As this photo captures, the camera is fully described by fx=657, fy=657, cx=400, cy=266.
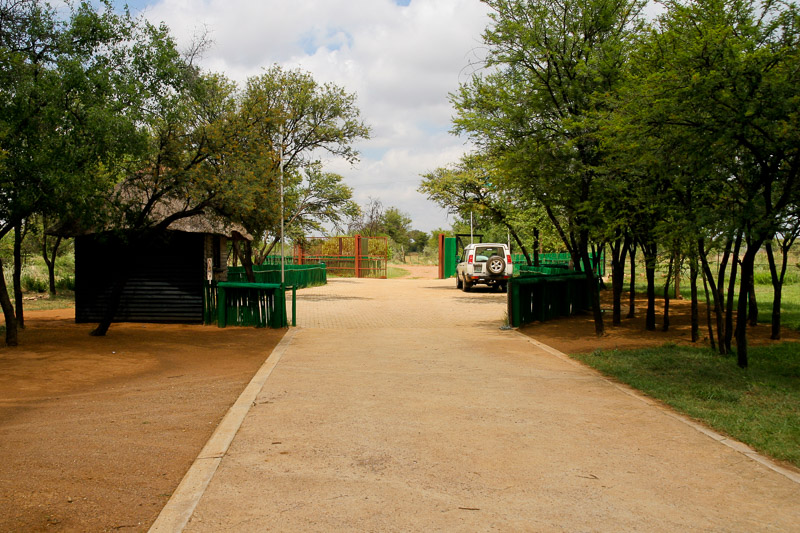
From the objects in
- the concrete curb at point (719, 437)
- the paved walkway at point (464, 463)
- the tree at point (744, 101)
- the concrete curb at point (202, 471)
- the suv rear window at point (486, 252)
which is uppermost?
the tree at point (744, 101)

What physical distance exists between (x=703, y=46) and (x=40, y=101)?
10.2m

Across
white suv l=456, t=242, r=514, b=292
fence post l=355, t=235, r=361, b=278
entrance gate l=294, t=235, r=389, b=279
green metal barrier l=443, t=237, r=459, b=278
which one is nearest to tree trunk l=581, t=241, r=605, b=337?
white suv l=456, t=242, r=514, b=292

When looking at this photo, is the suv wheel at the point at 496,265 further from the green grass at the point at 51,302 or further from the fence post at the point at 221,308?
the green grass at the point at 51,302

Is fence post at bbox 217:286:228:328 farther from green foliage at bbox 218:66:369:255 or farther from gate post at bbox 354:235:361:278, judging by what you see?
gate post at bbox 354:235:361:278

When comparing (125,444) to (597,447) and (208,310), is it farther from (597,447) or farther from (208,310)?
(208,310)

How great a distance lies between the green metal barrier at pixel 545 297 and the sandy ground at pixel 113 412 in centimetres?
126

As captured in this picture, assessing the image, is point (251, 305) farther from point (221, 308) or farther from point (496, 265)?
point (496, 265)

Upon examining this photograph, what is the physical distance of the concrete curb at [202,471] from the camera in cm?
421

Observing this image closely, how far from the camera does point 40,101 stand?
10992 mm

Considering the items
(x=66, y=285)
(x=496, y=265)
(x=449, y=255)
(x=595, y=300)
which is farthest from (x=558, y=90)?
(x=449, y=255)

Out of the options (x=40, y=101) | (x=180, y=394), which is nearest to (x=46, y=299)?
(x=40, y=101)

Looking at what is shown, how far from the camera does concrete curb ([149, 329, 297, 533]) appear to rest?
4208mm

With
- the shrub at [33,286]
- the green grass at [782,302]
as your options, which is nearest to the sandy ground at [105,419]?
the green grass at [782,302]

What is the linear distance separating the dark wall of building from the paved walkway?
8200 mm
